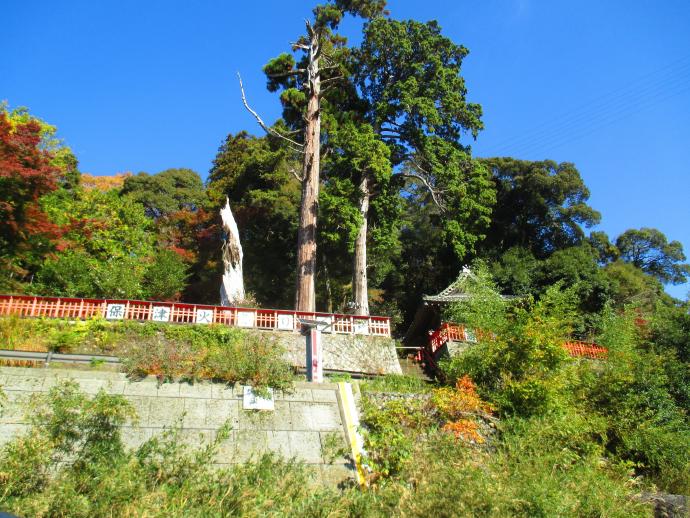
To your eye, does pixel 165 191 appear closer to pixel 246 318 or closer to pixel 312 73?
pixel 312 73

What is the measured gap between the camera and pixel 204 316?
14.8m

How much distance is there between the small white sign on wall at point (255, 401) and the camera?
31.8ft

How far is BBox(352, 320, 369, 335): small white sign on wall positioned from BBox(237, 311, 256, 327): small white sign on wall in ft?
8.71

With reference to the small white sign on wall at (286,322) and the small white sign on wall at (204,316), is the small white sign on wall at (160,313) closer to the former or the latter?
the small white sign on wall at (204,316)

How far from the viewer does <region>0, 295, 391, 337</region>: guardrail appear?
1377 centimetres

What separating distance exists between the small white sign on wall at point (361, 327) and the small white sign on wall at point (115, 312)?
19.0ft

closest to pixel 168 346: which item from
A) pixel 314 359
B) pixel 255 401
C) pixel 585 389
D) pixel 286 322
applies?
pixel 255 401

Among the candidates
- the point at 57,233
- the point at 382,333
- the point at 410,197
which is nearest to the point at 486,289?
the point at 382,333

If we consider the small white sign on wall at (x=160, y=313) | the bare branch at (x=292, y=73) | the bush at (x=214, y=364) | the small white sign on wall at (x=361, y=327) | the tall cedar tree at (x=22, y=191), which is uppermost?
the bare branch at (x=292, y=73)

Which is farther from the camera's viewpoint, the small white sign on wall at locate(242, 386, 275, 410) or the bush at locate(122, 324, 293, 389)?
the bush at locate(122, 324, 293, 389)

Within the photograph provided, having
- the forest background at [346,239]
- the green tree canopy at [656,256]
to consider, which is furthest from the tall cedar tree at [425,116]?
the green tree canopy at [656,256]

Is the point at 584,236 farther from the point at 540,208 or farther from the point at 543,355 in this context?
the point at 543,355

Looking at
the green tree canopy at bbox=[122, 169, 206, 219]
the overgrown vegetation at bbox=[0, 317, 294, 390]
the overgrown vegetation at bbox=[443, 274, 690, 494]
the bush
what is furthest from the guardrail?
the green tree canopy at bbox=[122, 169, 206, 219]

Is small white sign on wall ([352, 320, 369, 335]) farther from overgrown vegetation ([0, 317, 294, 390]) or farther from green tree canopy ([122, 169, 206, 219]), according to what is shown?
green tree canopy ([122, 169, 206, 219])
